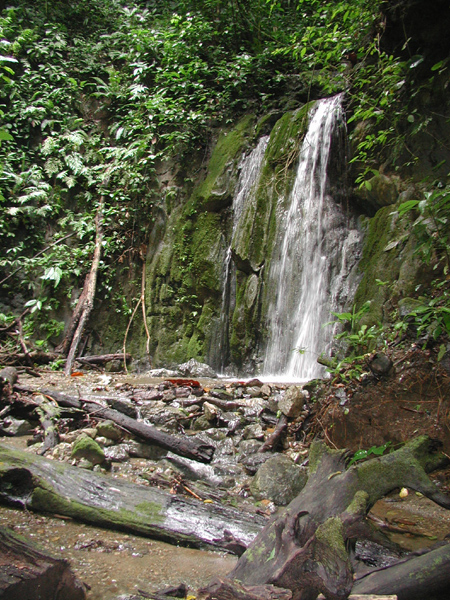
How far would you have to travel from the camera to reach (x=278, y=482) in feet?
9.06

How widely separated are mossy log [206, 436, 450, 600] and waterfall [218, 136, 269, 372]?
6.20m

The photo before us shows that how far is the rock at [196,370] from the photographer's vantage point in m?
7.23

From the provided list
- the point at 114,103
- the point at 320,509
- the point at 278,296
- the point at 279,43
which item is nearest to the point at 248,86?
the point at 279,43

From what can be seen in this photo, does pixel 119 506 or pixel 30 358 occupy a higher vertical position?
pixel 119 506

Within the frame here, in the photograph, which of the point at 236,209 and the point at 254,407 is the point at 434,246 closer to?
the point at 254,407

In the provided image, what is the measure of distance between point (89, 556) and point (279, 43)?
995cm

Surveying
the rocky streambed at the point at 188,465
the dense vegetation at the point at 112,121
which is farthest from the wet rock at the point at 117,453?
the dense vegetation at the point at 112,121

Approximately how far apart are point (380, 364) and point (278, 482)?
1.17 meters

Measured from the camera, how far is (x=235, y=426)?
3.97 m

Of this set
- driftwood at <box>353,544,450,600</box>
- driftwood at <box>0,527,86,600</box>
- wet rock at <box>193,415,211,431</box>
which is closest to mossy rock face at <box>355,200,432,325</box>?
wet rock at <box>193,415,211,431</box>

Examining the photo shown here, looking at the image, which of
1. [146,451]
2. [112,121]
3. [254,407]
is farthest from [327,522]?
[112,121]

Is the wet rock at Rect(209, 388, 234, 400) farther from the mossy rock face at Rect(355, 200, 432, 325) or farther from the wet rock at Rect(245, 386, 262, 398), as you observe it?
the mossy rock face at Rect(355, 200, 432, 325)

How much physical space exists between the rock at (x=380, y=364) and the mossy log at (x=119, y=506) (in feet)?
4.95

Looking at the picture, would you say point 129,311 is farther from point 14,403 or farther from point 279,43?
point 279,43
